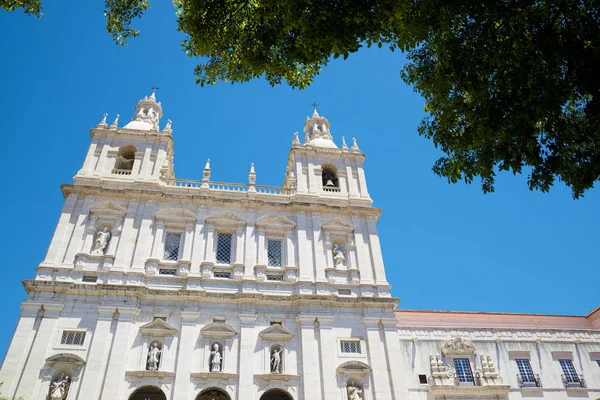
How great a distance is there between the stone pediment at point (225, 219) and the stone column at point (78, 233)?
6.13 meters

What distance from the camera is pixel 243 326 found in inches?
874

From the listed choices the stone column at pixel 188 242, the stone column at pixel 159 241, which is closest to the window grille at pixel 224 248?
the stone column at pixel 188 242

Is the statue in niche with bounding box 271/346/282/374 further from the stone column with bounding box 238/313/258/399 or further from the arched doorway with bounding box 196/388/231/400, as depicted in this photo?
the arched doorway with bounding box 196/388/231/400

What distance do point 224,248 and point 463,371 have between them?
44.0 ft

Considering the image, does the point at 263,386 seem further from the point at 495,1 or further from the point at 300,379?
the point at 495,1

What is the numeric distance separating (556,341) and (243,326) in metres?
16.6

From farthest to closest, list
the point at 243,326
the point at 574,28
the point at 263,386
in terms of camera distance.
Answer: the point at 243,326 < the point at 263,386 < the point at 574,28

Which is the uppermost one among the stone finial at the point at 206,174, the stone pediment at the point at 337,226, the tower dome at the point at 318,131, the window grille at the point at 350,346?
the tower dome at the point at 318,131

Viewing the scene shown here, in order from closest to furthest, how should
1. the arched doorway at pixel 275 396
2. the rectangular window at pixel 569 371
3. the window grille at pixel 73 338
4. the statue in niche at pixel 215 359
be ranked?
the window grille at pixel 73 338
the statue in niche at pixel 215 359
the arched doorway at pixel 275 396
the rectangular window at pixel 569 371

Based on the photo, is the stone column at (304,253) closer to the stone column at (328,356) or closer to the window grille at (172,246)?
the stone column at (328,356)

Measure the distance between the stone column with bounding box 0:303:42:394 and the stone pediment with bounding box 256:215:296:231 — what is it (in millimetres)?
11014

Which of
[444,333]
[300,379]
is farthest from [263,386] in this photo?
[444,333]

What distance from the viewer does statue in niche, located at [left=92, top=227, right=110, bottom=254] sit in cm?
2369

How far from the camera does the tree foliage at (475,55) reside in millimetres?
9961
